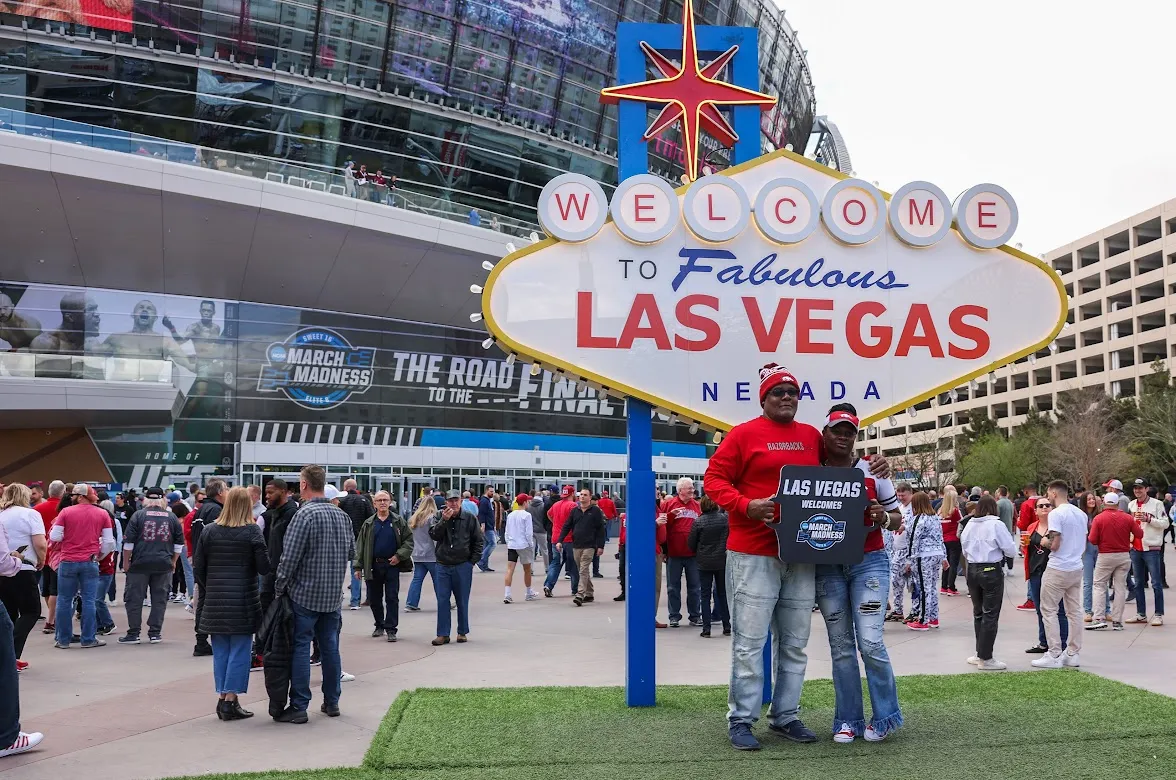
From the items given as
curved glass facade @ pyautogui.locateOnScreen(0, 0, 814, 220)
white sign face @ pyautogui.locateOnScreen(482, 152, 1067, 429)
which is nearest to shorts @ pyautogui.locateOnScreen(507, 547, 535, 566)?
white sign face @ pyautogui.locateOnScreen(482, 152, 1067, 429)

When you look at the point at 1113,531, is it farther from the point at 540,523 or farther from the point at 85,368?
the point at 85,368

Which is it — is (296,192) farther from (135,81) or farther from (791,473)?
(791,473)

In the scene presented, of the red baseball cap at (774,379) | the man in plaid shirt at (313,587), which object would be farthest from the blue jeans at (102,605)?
the red baseball cap at (774,379)

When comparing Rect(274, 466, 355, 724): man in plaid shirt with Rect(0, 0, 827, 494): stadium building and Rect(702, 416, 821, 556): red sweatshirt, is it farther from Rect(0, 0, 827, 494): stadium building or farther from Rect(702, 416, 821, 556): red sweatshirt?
Rect(0, 0, 827, 494): stadium building

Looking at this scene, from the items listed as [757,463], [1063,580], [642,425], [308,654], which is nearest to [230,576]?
[308,654]

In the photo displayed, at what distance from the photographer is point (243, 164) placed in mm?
29234

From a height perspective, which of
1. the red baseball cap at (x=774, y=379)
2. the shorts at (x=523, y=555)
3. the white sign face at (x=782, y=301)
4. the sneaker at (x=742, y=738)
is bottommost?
the sneaker at (x=742, y=738)

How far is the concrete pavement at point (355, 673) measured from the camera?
6.16m

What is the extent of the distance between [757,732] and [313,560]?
331 centimetres

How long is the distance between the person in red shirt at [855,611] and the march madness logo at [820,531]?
0.29 m

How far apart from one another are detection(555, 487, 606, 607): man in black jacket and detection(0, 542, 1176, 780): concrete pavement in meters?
1.02

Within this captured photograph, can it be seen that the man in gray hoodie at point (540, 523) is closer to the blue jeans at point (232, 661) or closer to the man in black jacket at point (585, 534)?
A: the man in black jacket at point (585, 534)

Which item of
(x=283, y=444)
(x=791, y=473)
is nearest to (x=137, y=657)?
(x=791, y=473)

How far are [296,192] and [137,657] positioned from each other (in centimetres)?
2188
